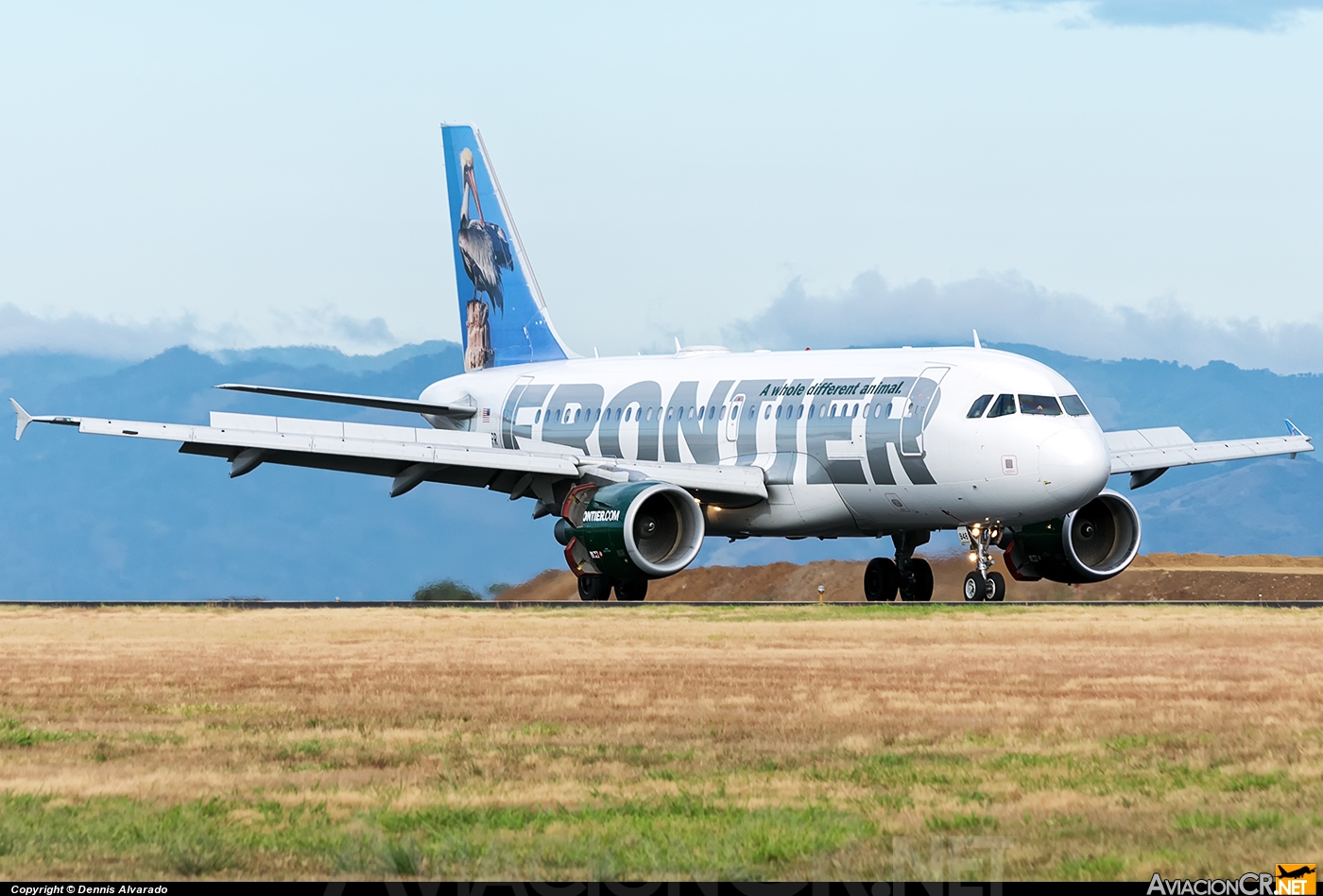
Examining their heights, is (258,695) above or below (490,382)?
below

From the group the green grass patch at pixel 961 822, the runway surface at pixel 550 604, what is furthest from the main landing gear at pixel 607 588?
the green grass patch at pixel 961 822

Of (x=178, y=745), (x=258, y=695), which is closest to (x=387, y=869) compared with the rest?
(x=178, y=745)

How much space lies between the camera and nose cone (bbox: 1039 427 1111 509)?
91.9 feet

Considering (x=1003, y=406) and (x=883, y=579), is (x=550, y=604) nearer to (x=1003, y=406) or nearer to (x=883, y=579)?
(x=883, y=579)

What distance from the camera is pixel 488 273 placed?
4491cm

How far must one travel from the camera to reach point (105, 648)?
70.4 feet

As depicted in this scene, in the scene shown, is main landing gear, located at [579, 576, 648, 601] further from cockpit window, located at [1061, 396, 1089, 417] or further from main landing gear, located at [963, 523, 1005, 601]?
cockpit window, located at [1061, 396, 1089, 417]

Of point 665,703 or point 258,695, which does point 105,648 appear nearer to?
point 258,695

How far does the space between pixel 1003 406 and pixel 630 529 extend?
6.41 m

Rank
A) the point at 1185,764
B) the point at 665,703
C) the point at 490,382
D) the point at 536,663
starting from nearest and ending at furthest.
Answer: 1. the point at 1185,764
2. the point at 665,703
3. the point at 536,663
4. the point at 490,382

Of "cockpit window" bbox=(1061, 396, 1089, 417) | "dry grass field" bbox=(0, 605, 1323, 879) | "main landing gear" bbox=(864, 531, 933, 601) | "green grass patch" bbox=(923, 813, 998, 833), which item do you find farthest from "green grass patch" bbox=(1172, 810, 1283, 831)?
"main landing gear" bbox=(864, 531, 933, 601)

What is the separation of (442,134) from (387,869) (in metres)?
39.6

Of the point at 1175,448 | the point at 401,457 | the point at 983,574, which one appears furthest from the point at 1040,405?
the point at 401,457

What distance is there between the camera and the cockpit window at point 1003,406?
1128 inches
